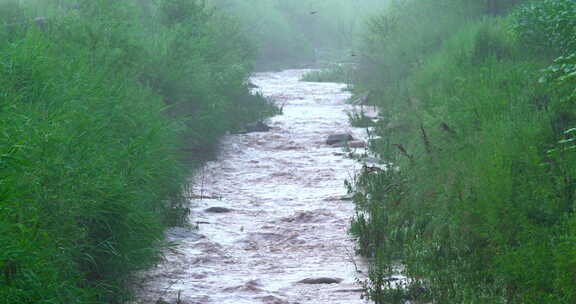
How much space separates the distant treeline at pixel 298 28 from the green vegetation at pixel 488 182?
18.7 m

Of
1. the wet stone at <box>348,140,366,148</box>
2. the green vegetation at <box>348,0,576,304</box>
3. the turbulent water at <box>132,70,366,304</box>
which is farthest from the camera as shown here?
the wet stone at <box>348,140,366,148</box>

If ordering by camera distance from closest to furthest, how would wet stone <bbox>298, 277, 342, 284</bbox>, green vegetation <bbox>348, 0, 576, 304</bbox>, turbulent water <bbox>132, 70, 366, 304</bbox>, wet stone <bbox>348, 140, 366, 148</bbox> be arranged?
green vegetation <bbox>348, 0, 576, 304</bbox>, turbulent water <bbox>132, 70, 366, 304</bbox>, wet stone <bbox>298, 277, 342, 284</bbox>, wet stone <bbox>348, 140, 366, 148</bbox>

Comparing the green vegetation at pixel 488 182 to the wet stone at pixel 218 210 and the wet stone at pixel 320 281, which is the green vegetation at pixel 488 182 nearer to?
the wet stone at pixel 320 281

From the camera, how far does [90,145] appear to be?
22.7 feet

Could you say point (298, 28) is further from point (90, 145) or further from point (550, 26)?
point (90, 145)

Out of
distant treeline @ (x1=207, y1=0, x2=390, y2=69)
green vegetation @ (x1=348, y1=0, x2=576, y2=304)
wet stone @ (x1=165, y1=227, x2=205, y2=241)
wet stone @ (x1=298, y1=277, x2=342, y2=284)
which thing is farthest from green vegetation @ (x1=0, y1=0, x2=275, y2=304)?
distant treeline @ (x1=207, y1=0, x2=390, y2=69)

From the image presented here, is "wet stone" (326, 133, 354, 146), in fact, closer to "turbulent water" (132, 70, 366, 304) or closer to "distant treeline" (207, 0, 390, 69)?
"turbulent water" (132, 70, 366, 304)

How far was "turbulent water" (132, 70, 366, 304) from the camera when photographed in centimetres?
738

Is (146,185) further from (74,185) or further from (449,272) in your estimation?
(449,272)

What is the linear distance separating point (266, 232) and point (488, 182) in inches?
131

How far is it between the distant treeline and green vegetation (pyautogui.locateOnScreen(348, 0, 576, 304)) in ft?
61.4

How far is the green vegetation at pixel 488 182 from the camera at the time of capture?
6344 mm

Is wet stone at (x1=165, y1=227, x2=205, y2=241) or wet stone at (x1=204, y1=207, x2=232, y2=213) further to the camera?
wet stone at (x1=204, y1=207, x2=232, y2=213)

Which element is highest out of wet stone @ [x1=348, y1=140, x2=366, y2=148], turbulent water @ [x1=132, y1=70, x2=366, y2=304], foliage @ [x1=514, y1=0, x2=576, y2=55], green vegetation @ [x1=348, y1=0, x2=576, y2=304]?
foliage @ [x1=514, y1=0, x2=576, y2=55]
